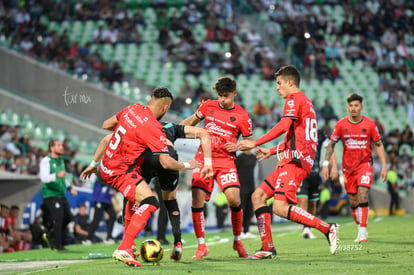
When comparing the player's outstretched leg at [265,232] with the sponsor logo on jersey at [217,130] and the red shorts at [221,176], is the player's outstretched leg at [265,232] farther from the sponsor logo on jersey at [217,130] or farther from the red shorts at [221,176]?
the sponsor logo on jersey at [217,130]

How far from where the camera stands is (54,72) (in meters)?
28.2

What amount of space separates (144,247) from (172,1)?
91.0 ft

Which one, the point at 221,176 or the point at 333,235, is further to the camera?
the point at 221,176

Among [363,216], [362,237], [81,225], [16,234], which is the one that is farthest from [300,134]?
[81,225]

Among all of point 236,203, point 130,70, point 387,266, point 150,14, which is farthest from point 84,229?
point 150,14

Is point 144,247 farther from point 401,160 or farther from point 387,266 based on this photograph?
point 401,160

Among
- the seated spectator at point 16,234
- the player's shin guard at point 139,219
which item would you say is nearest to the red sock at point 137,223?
the player's shin guard at point 139,219

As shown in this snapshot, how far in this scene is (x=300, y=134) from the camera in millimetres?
9891

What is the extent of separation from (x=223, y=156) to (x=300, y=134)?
1187mm

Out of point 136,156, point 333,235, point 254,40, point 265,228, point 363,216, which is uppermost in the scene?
point 254,40

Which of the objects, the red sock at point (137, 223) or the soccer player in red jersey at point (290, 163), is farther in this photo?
the soccer player in red jersey at point (290, 163)

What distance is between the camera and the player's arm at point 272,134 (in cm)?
947

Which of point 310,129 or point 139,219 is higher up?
point 310,129

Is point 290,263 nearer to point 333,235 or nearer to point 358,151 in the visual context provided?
point 333,235
